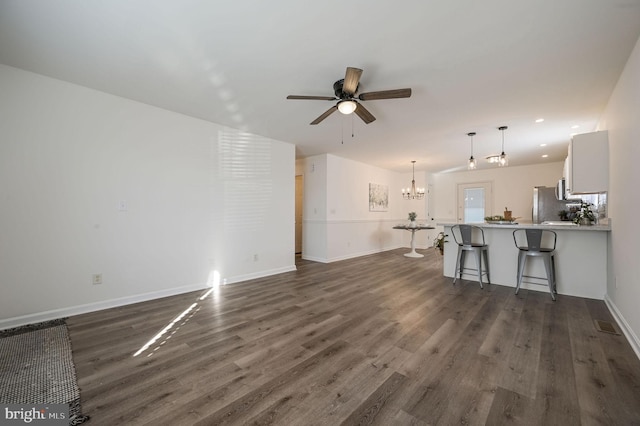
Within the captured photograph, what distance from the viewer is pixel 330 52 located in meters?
2.31

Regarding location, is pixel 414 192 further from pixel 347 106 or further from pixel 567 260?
pixel 347 106

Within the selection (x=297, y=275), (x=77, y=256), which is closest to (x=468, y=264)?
(x=297, y=275)

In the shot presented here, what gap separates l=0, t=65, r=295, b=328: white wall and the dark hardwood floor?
1.57 ft

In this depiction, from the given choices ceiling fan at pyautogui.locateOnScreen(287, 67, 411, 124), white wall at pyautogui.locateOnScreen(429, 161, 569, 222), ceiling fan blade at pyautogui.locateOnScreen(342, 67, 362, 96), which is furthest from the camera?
white wall at pyautogui.locateOnScreen(429, 161, 569, 222)

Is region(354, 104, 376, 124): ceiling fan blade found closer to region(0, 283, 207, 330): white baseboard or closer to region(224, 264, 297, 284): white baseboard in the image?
region(224, 264, 297, 284): white baseboard

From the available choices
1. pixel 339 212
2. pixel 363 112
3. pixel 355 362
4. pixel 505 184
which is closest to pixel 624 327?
pixel 355 362

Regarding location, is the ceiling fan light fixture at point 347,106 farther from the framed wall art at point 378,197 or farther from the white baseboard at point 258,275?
the framed wall art at point 378,197

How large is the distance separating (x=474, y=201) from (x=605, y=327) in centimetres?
620

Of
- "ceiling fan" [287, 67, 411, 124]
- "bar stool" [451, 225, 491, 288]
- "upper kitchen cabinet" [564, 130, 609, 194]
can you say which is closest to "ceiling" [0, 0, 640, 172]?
"ceiling fan" [287, 67, 411, 124]

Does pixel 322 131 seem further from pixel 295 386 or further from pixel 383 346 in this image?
pixel 295 386

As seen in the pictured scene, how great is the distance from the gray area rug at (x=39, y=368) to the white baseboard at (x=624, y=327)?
156 inches

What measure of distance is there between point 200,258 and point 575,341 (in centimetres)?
446

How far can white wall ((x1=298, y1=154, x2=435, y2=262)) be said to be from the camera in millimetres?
6066

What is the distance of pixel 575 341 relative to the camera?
2330mm
